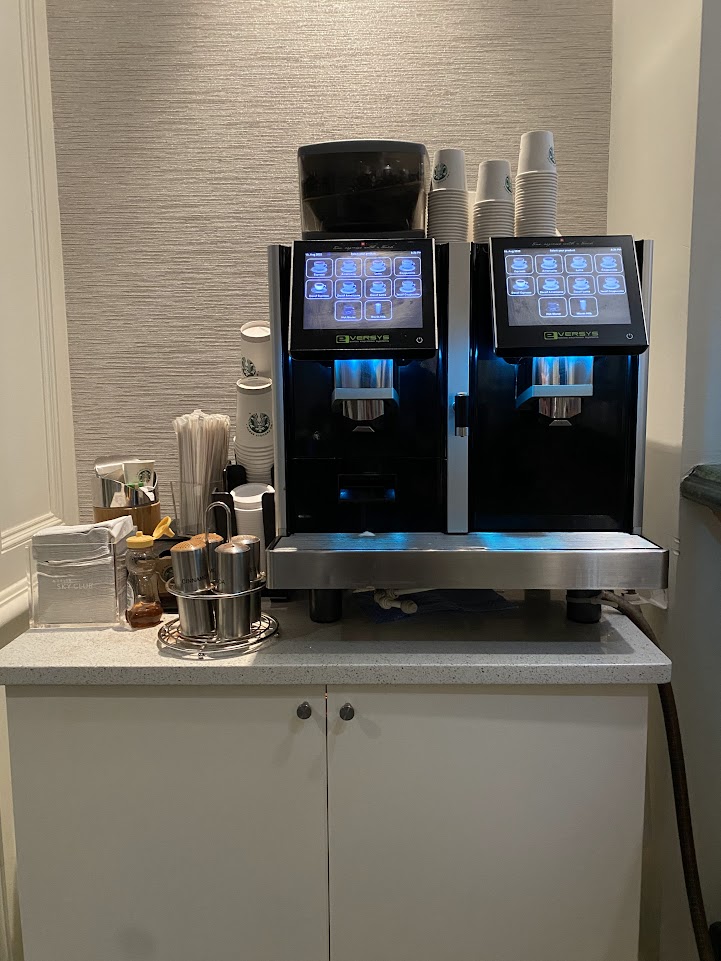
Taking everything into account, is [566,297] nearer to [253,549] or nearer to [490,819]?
[253,549]

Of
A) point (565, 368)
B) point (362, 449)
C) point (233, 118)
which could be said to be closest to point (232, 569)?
point (362, 449)

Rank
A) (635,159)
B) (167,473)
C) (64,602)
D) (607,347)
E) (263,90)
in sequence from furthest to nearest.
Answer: (167,473) < (263,90) < (635,159) < (64,602) < (607,347)

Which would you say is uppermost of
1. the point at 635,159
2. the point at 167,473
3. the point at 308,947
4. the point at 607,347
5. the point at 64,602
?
the point at 635,159

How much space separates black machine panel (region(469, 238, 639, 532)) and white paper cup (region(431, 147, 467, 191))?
0.15 m

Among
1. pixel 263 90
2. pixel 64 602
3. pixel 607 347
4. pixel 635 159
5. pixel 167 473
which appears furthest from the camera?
pixel 167 473

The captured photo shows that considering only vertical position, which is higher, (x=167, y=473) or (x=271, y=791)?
(x=167, y=473)

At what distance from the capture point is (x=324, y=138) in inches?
66.7

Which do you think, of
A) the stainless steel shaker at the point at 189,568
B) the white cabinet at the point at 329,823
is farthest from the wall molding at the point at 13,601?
the stainless steel shaker at the point at 189,568

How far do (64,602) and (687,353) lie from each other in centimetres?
123

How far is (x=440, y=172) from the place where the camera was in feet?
4.09

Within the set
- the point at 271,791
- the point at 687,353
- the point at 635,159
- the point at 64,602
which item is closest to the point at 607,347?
the point at 687,353

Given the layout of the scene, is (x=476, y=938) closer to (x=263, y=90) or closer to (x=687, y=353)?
(x=687, y=353)

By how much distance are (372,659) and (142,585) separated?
0.47 meters

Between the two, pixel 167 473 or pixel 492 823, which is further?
pixel 167 473
